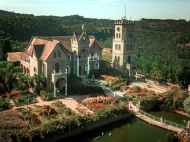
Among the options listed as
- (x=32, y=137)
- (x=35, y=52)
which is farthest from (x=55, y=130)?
(x=35, y=52)

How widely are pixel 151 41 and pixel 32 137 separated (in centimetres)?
5568

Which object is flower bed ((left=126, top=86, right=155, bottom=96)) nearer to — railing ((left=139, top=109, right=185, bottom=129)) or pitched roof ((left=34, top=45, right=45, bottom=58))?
railing ((left=139, top=109, right=185, bottom=129))

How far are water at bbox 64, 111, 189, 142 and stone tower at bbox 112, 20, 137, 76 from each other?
15406 millimetres

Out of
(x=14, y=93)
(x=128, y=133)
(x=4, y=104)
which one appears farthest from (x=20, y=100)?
(x=128, y=133)

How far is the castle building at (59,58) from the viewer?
33344mm

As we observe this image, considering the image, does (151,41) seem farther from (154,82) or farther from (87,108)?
(87,108)

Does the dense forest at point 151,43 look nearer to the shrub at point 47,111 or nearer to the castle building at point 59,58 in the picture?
the castle building at point 59,58

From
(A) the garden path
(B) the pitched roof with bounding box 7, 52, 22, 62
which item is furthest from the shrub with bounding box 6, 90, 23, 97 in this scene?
(B) the pitched roof with bounding box 7, 52, 22, 62

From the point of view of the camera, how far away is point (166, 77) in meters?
44.0

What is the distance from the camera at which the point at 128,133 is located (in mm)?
25766

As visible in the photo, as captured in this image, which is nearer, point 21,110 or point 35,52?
point 21,110

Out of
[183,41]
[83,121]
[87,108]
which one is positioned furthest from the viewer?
[183,41]

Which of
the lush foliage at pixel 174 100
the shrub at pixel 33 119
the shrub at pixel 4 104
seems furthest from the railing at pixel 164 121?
the shrub at pixel 4 104

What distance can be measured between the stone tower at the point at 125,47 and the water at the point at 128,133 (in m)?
15.4
